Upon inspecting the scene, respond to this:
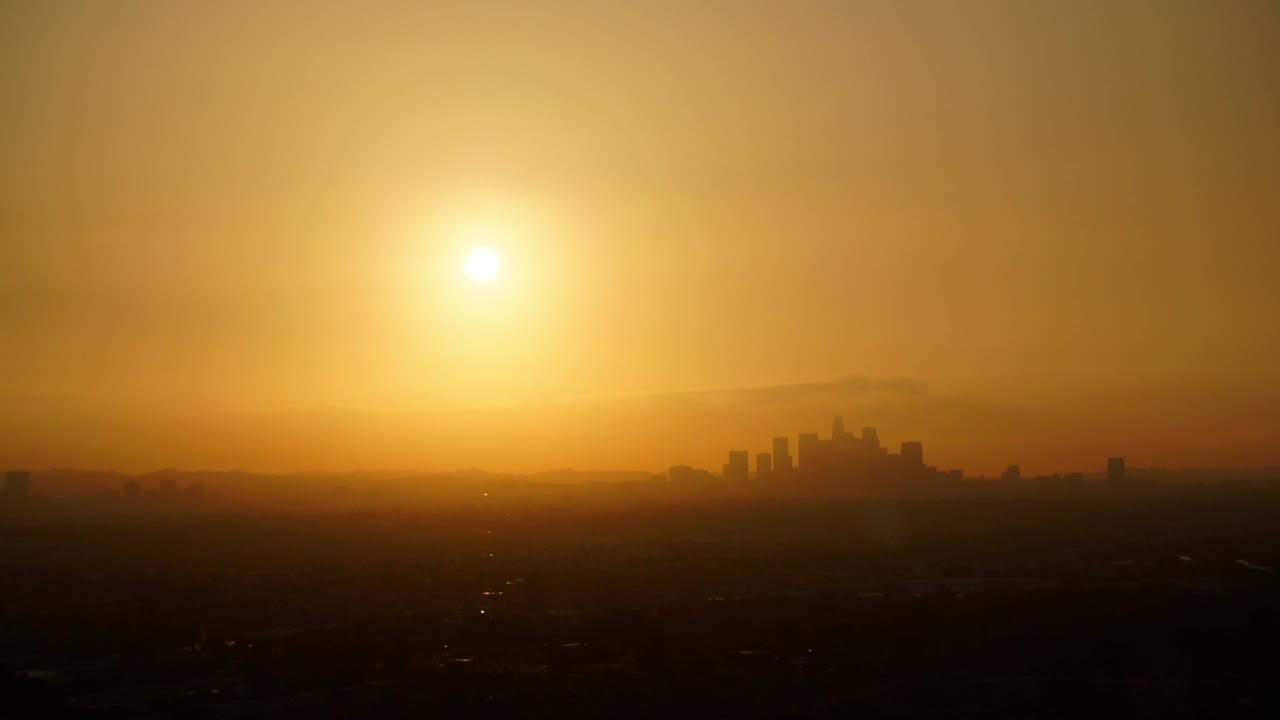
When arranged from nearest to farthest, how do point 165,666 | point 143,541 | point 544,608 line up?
1. point 165,666
2. point 544,608
3. point 143,541

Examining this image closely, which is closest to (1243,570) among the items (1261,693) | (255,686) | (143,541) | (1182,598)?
(1182,598)

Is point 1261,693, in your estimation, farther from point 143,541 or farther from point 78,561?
point 143,541

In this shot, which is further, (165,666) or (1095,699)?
(165,666)

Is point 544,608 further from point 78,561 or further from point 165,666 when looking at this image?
point 78,561

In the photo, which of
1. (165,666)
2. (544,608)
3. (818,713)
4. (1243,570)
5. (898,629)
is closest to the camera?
(818,713)

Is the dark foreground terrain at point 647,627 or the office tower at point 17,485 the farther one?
the office tower at point 17,485
